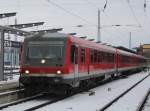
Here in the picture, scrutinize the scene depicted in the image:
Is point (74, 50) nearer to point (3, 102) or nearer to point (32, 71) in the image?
point (32, 71)

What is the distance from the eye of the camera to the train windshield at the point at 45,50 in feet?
60.6

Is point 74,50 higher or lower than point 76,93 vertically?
higher

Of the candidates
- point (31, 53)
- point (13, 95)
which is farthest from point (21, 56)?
point (13, 95)

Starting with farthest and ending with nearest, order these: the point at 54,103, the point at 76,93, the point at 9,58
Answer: the point at 9,58 < the point at 76,93 < the point at 54,103

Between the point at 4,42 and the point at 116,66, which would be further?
the point at 116,66

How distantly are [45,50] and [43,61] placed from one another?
1.71 feet

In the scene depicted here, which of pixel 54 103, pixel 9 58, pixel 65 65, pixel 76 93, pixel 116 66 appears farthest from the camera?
pixel 116 66

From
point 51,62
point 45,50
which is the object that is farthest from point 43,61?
point 45,50

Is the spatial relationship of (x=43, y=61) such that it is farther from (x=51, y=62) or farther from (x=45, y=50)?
(x=45, y=50)

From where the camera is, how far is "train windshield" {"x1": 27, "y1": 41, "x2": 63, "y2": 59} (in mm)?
18469

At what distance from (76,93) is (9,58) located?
4.66 m

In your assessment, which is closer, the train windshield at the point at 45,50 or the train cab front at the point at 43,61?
the train cab front at the point at 43,61

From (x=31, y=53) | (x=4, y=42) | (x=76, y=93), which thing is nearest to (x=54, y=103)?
(x=31, y=53)

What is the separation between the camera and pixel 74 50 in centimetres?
1895
